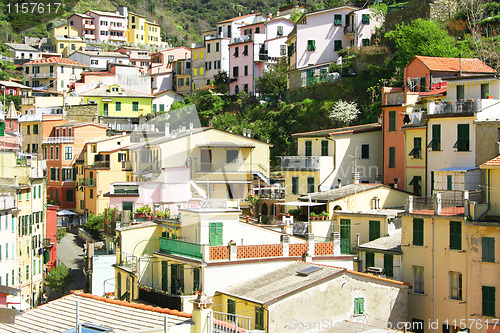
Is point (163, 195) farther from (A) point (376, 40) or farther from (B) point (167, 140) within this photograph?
(A) point (376, 40)

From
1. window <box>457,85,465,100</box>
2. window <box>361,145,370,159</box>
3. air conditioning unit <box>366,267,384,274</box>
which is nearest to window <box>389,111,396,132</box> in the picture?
window <box>361,145,370,159</box>

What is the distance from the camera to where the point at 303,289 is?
993 inches

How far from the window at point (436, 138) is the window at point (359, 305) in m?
12.3

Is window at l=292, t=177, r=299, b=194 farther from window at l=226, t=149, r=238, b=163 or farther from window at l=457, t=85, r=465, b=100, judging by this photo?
window at l=457, t=85, r=465, b=100

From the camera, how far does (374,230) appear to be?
34.3m

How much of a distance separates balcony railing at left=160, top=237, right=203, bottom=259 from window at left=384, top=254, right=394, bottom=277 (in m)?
7.54

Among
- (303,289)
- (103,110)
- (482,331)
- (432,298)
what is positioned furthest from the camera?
(103,110)

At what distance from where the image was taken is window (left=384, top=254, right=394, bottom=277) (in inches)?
1221

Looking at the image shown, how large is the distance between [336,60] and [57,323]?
4723 centimetres

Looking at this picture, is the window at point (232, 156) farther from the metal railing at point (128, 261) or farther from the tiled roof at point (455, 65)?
the metal railing at point (128, 261)

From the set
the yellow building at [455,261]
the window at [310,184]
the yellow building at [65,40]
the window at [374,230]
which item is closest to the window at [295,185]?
the window at [310,184]

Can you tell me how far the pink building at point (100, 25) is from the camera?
124562mm

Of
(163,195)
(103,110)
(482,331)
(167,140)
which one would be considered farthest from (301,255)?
(103,110)

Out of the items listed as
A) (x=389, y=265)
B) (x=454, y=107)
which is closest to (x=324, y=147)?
(x=454, y=107)
